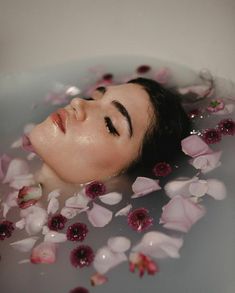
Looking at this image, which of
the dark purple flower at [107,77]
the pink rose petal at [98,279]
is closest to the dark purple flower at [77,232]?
the pink rose petal at [98,279]

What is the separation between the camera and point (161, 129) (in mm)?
1204

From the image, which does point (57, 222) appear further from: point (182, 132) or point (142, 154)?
point (182, 132)

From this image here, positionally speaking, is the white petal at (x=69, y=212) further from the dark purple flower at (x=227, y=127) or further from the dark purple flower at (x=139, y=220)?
the dark purple flower at (x=227, y=127)

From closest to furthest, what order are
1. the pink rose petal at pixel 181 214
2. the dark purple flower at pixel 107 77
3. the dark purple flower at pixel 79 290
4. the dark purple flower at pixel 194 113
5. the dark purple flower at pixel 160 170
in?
1. the dark purple flower at pixel 79 290
2. the pink rose petal at pixel 181 214
3. the dark purple flower at pixel 160 170
4. the dark purple flower at pixel 194 113
5. the dark purple flower at pixel 107 77

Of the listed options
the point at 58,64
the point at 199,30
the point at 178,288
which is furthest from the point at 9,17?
the point at 178,288

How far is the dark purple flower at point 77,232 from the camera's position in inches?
46.6

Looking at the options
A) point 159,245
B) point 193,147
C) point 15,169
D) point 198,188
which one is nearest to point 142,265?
point 159,245

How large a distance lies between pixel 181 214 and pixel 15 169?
0.50m

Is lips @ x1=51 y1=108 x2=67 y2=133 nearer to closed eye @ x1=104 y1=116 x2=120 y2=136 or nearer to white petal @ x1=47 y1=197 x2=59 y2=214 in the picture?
closed eye @ x1=104 y1=116 x2=120 y2=136

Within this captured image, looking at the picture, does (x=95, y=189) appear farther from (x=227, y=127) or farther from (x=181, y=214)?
(x=227, y=127)

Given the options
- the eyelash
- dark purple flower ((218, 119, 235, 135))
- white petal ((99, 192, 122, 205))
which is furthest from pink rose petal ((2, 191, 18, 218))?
dark purple flower ((218, 119, 235, 135))

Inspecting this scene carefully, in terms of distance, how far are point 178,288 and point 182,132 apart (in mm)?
427

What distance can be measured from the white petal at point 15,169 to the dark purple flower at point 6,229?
147mm

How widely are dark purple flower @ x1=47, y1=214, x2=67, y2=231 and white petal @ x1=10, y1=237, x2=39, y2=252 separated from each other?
0.06m
